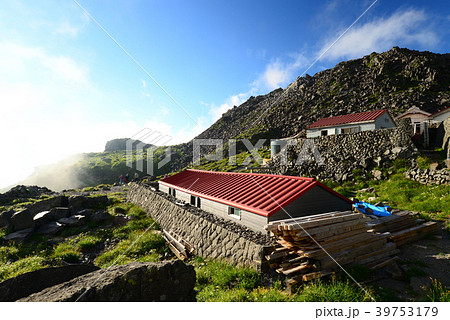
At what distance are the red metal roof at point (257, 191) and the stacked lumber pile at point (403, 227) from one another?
2.15m

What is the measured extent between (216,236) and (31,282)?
6.79 m

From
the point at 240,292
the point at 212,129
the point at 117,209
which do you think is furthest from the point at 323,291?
the point at 212,129

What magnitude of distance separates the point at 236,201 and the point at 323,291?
6.44 meters

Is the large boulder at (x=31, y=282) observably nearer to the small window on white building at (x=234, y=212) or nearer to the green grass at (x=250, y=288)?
the green grass at (x=250, y=288)

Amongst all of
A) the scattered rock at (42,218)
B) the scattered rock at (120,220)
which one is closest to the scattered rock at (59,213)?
the scattered rock at (42,218)

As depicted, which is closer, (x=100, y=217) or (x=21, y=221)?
(x=21, y=221)

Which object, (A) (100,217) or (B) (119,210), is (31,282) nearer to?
(A) (100,217)

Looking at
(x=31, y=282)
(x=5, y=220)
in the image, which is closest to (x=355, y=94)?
(x=31, y=282)

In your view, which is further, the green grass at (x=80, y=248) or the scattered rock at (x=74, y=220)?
the scattered rock at (x=74, y=220)

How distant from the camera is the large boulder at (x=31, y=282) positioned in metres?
4.56

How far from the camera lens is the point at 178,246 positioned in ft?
38.1

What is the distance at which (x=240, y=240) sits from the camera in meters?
8.55

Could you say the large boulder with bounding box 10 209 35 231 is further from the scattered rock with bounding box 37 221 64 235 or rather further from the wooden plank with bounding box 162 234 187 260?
the wooden plank with bounding box 162 234 187 260

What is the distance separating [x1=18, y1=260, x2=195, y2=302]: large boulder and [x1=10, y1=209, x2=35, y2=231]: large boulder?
17653mm
